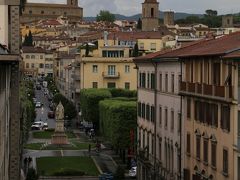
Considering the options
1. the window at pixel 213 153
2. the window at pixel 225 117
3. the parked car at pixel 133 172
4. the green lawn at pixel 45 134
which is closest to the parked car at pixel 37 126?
the green lawn at pixel 45 134

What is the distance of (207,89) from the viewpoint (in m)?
39.2

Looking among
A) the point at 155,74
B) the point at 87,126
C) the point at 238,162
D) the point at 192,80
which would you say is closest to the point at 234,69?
the point at 238,162

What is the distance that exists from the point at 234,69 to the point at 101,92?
7078 centimetres

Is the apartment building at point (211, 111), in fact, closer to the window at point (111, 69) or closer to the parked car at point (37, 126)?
the window at point (111, 69)

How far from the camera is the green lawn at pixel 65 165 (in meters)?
69.4

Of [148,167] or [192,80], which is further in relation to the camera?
[148,167]

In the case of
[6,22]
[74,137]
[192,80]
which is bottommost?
[74,137]

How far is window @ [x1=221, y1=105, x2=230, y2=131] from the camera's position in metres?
35.7

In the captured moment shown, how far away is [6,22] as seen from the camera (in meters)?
38.9

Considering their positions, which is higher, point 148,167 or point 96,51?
point 96,51

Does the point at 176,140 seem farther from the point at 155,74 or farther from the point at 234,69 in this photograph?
the point at 234,69

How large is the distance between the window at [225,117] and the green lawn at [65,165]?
32.1m

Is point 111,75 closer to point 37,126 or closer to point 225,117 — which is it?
point 37,126

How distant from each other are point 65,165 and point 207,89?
36.3 metres
